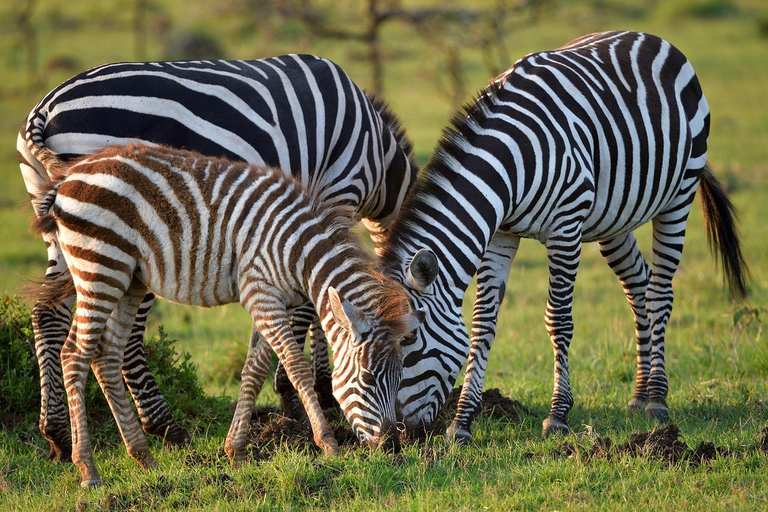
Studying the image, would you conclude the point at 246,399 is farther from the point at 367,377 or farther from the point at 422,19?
the point at 422,19

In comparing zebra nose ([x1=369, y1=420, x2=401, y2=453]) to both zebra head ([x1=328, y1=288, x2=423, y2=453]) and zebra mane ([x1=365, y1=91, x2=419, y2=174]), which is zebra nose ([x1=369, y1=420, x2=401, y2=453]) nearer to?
zebra head ([x1=328, y1=288, x2=423, y2=453])

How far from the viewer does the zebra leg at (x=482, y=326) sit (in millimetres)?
6012

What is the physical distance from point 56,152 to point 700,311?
24.7 ft

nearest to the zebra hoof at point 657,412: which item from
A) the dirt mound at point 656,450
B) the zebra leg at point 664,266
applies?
the zebra leg at point 664,266

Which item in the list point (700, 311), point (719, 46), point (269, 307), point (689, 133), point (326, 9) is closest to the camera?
point (269, 307)

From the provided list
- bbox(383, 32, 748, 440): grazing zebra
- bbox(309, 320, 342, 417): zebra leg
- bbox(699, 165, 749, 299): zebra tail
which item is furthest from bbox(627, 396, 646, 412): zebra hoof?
bbox(309, 320, 342, 417): zebra leg

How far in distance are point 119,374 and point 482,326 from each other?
2579 mm

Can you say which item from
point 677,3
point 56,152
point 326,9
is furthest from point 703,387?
point 677,3

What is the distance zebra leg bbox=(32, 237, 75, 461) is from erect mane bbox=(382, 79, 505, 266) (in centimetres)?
230

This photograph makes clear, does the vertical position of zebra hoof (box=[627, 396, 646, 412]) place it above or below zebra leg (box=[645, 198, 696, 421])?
below

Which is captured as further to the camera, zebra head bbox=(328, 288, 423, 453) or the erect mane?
the erect mane

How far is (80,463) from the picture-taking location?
5.24 m

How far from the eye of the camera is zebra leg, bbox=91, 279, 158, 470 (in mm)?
5504

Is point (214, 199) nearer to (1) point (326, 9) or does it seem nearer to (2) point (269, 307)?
(2) point (269, 307)
